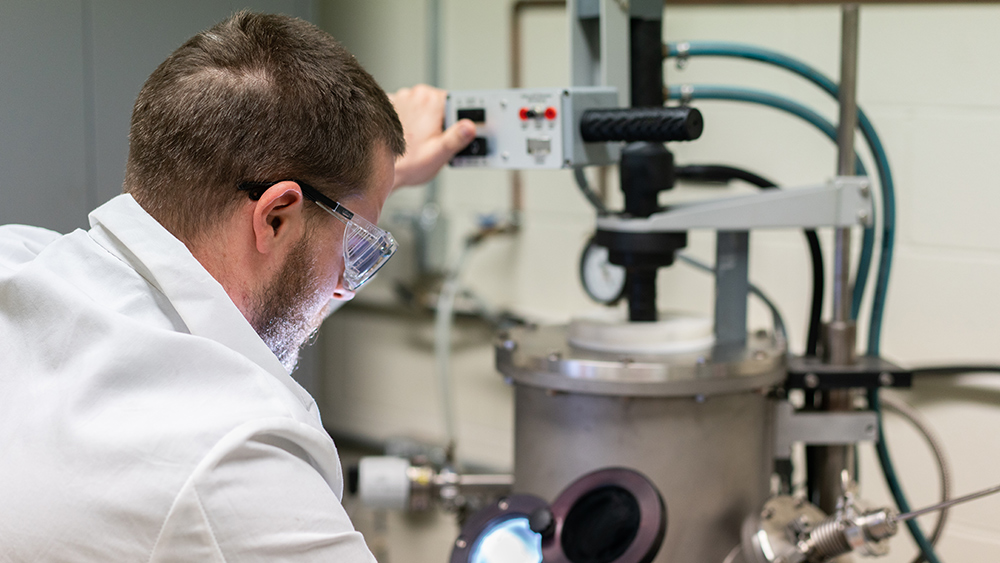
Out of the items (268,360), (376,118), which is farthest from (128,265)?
(376,118)

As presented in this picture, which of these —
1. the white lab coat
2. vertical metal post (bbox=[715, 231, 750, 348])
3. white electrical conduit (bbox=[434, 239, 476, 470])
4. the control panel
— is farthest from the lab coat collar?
white electrical conduit (bbox=[434, 239, 476, 470])

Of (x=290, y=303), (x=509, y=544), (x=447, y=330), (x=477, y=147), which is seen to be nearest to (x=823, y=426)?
(x=509, y=544)

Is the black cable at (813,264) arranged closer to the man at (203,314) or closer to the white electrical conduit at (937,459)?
the white electrical conduit at (937,459)

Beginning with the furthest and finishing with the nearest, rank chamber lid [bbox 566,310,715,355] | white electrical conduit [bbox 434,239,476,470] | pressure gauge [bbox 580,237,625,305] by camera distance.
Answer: white electrical conduit [bbox 434,239,476,470] → pressure gauge [bbox 580,237,625,305] → chamber lid [bbox 566,310,715,355]

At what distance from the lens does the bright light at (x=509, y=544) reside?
0.86 m

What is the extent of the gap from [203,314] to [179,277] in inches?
1.3

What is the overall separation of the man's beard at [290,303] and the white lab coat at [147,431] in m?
0.09

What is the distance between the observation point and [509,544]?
34.4 inches

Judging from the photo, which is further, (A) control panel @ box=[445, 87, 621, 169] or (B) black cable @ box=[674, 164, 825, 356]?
(B) black cable @ box=[674, 164, 825, 356]

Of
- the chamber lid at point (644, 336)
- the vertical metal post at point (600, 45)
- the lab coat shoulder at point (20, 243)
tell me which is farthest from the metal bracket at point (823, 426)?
the lab coat shoulder at point (20, 243)

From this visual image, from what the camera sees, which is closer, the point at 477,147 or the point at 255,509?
the point at 255,509

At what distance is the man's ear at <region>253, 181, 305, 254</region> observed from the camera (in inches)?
→ 27.5

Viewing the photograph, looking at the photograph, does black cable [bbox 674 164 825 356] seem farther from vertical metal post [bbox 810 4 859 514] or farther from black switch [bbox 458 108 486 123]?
black switch [bbox 458 108 486 123]

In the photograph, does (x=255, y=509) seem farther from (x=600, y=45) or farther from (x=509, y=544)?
(x=600, y=45)
